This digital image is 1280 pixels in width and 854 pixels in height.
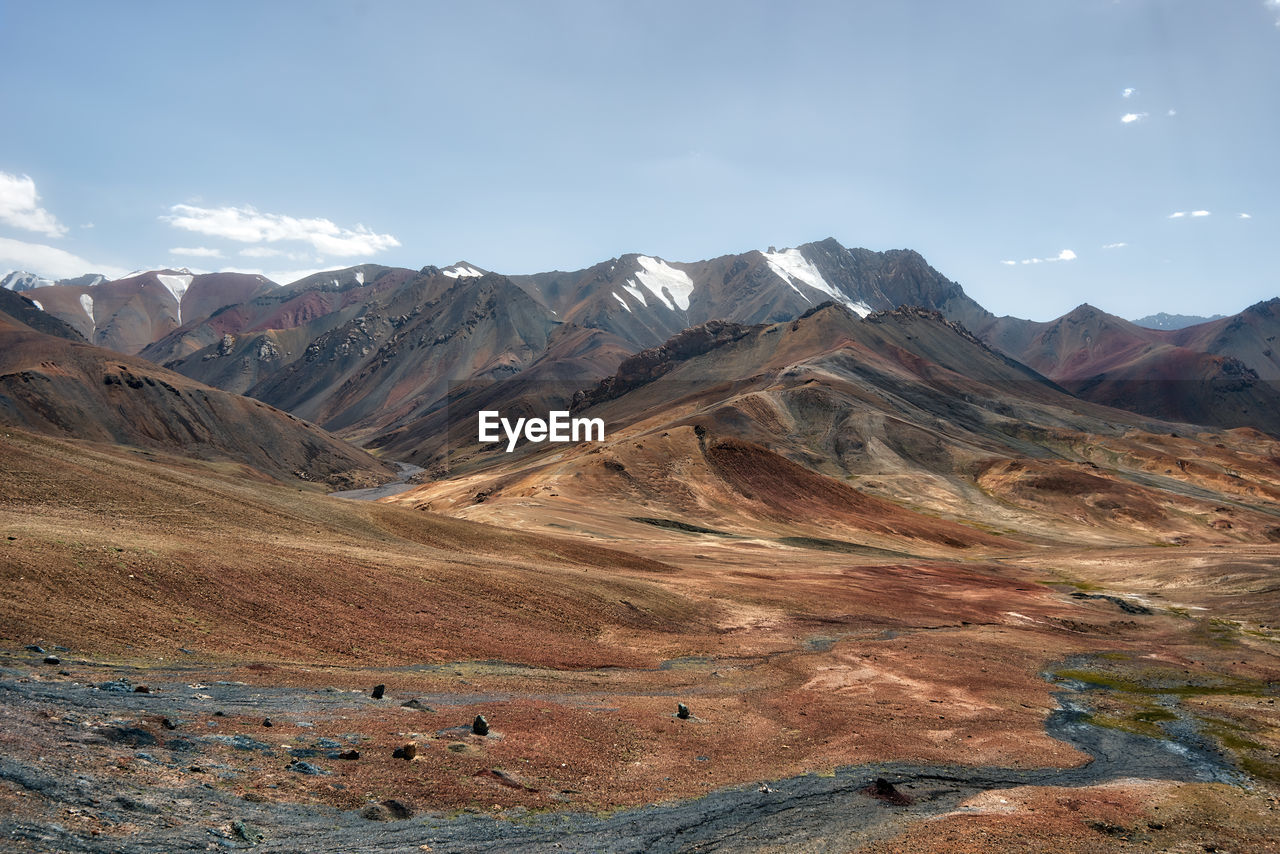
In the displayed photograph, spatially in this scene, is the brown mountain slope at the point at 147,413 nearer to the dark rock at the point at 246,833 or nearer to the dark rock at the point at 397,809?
the dark rock at the point at 397,809

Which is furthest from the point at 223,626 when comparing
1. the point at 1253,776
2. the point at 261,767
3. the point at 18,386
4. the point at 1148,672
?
the point at 18,386

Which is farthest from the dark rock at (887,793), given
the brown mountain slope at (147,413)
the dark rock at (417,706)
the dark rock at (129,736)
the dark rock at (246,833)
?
the brown mountain slope at (147,413)

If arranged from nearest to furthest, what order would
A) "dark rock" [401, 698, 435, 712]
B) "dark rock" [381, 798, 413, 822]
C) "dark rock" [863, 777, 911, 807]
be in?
"dark rock" [381, 798, 413, 822]
"dark rock" [863, 777, 911, 807]
"dark rock" [401, 698, 435, 712]

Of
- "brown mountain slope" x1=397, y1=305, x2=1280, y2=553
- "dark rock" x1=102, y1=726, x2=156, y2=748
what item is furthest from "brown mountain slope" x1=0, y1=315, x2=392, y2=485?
"dark rock" x1=102, y1=726, x2=156, y2=748

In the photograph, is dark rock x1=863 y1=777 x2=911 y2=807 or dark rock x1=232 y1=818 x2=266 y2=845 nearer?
dark rock x1=232 y1=818 x2=266 y2=845

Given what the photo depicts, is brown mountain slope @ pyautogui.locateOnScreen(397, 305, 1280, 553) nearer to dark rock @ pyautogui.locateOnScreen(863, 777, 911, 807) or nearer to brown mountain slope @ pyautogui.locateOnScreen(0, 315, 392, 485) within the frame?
brown mountain slope @ pyautogui.locateOnScreen(0, 315, 392, 485)

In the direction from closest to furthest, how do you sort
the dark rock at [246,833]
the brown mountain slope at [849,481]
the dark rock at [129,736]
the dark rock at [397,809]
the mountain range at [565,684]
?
the dark rock at [246,833]
the dark rock at [129,736]
the dark rock at [397,809]
the mountain range at [565,684]
the brown mountain slope at [849,481]

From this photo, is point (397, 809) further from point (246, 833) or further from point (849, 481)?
point (849, 481)
